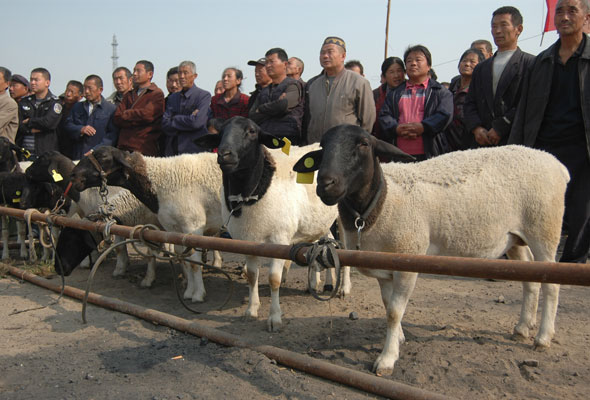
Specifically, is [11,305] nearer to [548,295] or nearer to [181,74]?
[181,74]

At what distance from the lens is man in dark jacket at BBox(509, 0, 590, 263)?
4.26 meters

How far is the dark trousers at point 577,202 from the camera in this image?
4283 millimetres

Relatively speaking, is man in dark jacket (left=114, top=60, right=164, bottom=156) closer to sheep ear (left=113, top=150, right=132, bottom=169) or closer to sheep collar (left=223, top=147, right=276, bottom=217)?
sheep ear (left=113, top=150, right=132, bottom=169)

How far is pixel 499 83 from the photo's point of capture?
5375mm

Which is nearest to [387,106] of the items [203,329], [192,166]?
[192,166]

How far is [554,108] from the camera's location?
4512mm

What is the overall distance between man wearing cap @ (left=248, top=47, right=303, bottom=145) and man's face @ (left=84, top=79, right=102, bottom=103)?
11.5ft

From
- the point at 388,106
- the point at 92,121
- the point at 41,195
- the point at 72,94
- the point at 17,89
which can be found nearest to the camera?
the point at 388,106

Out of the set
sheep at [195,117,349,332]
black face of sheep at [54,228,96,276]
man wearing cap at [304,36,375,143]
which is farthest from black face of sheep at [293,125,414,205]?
black face of sheep at [54,228,96,276]

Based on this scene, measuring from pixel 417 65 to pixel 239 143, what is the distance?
2.57 m

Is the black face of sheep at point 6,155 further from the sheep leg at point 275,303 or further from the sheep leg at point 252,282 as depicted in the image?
the sheep leg at point 275,303

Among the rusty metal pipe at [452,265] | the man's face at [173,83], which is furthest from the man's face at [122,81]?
the rusty metal pipe at [452,265]

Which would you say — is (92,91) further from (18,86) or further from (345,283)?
(345,283)

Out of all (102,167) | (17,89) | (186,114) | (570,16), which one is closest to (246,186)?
(102,167)
